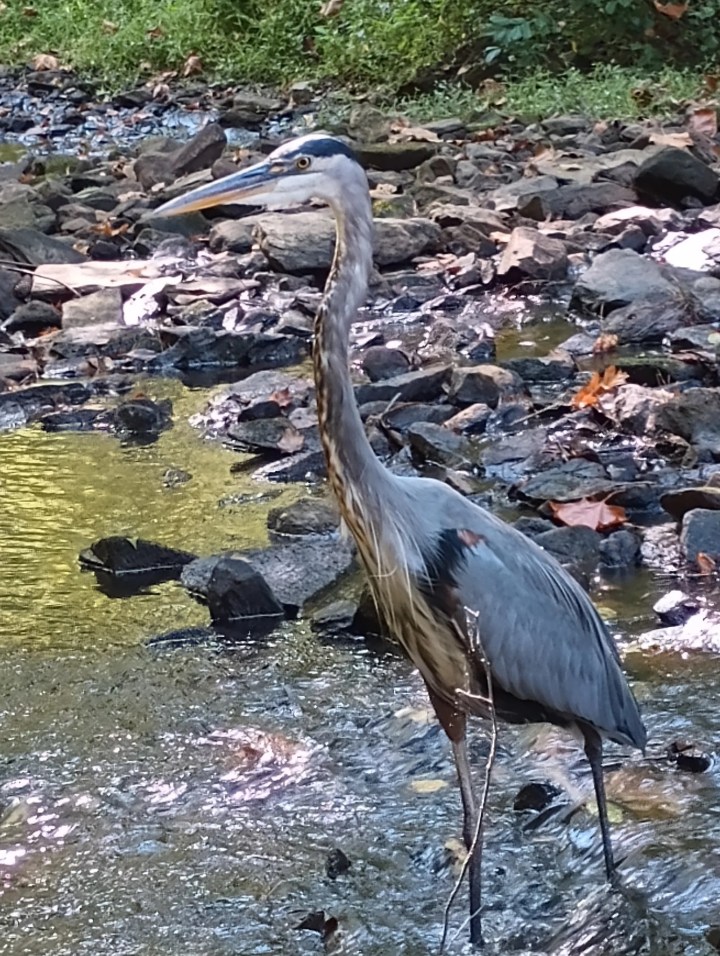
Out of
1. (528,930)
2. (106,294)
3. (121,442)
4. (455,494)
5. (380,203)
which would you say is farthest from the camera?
(380,203)

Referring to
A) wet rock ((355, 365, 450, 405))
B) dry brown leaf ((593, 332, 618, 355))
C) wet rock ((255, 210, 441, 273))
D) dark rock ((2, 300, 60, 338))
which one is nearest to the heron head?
wet rock ((355, 365, 450, 405))

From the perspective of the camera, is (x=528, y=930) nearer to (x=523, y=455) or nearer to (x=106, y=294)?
(x=523, y=455)

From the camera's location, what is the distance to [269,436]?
7.29m

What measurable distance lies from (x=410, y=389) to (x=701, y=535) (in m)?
2.25

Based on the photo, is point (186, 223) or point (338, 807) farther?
point (186, 223)

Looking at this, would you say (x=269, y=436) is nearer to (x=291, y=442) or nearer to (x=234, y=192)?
(x=291, y=442)

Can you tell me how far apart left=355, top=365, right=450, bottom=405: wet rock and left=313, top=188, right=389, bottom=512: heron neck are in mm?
3745

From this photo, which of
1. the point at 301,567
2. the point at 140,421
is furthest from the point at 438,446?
the point at 140,421

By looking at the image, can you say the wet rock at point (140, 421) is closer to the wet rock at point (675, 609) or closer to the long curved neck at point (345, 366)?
the wet rock at point (675, 609)

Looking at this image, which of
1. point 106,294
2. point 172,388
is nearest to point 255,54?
point 106,294

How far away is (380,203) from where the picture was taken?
36.3ft

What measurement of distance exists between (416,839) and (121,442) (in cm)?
390

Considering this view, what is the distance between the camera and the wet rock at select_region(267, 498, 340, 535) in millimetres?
6148

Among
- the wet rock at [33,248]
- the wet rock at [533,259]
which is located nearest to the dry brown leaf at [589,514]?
the wet rock at [533,259]
